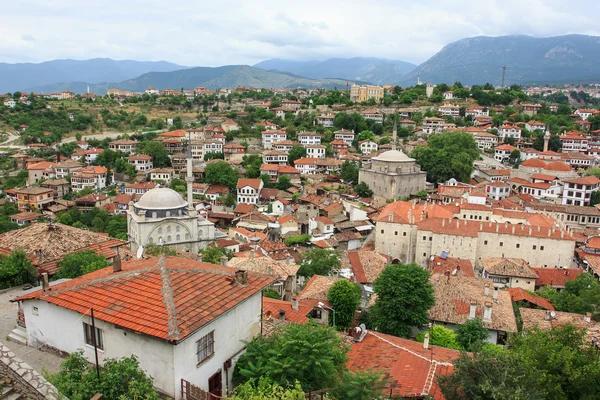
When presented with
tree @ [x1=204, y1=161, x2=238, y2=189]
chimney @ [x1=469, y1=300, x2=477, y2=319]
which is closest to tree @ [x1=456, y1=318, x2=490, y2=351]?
chimney @ [x1=469, y1=300, x2=477, y2=319]

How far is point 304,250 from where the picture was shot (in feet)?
96.9

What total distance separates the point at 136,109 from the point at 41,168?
123 ft

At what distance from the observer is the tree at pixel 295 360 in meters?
7.30

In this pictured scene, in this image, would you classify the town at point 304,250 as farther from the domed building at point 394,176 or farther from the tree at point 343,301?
the domed building at point 394,176

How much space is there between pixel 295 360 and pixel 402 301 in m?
8.51

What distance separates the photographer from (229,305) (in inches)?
314

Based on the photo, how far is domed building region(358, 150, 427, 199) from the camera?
42.5 meters

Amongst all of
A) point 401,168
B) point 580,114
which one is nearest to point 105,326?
point 401,168

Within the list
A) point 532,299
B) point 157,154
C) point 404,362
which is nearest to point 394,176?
point 532,299

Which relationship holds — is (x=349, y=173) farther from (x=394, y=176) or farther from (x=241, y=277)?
(x=241, y=277)

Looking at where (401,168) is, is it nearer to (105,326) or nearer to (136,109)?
(105,326)

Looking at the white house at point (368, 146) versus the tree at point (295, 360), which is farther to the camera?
the white house at point (368, 146)

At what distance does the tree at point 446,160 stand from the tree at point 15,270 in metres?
41.2

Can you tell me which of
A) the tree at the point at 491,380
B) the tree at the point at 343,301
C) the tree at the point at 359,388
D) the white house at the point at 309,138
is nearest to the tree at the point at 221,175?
the white house at the point at 309,138
